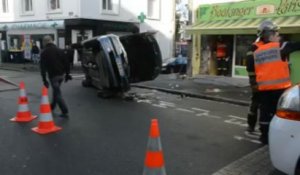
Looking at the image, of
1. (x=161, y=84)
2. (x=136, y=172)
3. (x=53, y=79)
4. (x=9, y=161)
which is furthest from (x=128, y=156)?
(x=161, y=84)

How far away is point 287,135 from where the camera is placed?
369cm

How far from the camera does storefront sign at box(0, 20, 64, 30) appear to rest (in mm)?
24625

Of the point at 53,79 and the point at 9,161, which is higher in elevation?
the point at 53,79

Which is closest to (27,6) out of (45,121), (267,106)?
(45,121)

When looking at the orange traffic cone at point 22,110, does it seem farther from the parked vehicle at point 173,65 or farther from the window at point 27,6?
the window at point 27,6

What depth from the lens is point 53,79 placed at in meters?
8.22

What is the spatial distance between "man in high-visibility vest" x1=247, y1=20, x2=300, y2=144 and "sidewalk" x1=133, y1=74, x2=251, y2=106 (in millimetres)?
4548

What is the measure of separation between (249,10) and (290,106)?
11.2 m

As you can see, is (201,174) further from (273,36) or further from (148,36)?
(148,36)

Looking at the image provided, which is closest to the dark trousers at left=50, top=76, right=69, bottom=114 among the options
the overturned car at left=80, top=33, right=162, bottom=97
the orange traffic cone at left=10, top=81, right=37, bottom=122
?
the orange traffic cone at left=10, top=81, right=37, bottom=122

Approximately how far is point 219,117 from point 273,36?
125 inches

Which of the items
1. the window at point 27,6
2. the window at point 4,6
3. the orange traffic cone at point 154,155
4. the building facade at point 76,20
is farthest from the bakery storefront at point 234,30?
the window at point 4,6

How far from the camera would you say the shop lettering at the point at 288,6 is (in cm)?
1282

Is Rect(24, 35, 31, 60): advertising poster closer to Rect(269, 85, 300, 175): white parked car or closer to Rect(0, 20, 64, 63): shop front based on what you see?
Rect(0, 20, 64, 63): shop front
